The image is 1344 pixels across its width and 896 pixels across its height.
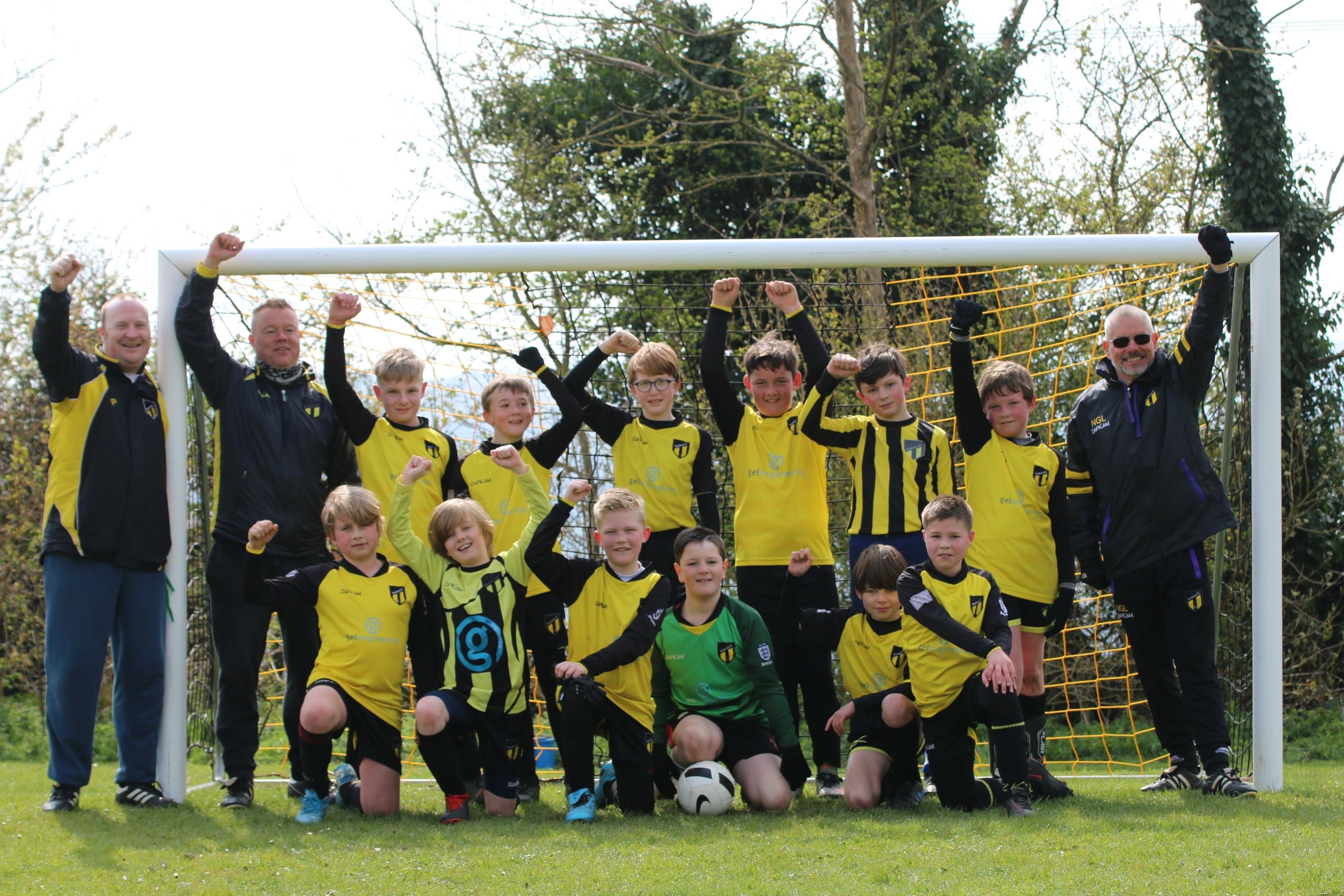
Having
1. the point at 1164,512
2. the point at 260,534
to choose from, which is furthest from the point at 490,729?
the point at 1164,512

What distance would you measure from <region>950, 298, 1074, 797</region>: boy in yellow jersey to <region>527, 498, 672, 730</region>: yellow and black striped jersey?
4.11ft

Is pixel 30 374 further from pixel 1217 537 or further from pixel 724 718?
pixel 1217 537

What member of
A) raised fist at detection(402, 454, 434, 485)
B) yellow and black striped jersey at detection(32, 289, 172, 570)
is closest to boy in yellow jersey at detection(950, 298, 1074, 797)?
raised fist at detection(402, 454, 434, 485)

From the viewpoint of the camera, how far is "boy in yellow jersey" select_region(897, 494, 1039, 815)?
3.74 metres

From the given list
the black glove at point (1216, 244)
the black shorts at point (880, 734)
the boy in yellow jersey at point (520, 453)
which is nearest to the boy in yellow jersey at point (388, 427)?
the boy in yellow jersey at point (520, 453)

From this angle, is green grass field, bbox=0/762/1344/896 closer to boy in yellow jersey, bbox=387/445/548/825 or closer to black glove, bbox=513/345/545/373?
boy in yellow jersey, bbox=387/445/548/825

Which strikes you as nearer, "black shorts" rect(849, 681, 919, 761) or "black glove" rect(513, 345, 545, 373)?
"black shorts" rect(849, 681, 919, 761)

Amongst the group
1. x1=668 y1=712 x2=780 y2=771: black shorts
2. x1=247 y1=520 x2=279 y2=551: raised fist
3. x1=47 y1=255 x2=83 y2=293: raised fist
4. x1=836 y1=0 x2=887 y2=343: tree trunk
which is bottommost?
x1=668 y1=712 x2=780 y2=771: black shorts

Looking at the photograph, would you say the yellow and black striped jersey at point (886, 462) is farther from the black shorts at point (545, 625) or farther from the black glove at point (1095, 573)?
the black shorts at point (545, 625)

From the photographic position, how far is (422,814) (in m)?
4.05

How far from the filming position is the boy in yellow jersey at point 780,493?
14.2 ft

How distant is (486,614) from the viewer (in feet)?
13.1

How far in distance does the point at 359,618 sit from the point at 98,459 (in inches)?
44.7

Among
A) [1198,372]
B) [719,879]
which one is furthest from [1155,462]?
[719,879]
